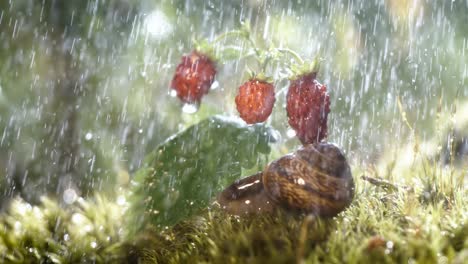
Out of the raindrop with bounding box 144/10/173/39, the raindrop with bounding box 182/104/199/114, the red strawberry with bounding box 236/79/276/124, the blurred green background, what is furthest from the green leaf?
the raindrop with bounding box 144/10/173/39

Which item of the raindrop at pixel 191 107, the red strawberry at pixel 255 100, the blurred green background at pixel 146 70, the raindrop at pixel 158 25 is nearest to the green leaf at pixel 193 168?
the red strawberry at pixel 255 100

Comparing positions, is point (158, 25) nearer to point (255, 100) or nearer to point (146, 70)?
point (146, 70)

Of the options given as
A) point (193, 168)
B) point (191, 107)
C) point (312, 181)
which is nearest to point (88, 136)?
point (191, 107)

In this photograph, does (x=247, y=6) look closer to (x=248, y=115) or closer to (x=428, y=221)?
(x=248, y=115)

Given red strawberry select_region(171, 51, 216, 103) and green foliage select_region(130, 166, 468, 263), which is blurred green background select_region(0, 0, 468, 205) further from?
green foliage select_region(130, 166, 468, 263)

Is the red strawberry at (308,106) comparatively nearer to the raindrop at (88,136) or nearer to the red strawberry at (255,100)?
the red strawberry at (255,100)

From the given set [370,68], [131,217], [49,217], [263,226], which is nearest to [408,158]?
[370,68]
